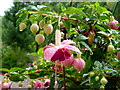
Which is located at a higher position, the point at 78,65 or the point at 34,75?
the point at 78,65

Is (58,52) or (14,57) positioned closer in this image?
(58,52)

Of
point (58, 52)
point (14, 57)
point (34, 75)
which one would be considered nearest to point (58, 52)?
point (58, 52)

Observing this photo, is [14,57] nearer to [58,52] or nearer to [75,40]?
[75,40]

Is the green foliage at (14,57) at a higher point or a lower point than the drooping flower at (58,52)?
lower

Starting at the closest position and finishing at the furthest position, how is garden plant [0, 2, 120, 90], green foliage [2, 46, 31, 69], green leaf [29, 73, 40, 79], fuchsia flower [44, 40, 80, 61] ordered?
1. fuchsia flower [44, 40, 80, 61]
2. garden plant [0, 2, 120, 90]
3. green leaf [29, 73, 40, 79]
4. green foliage [2, 46, 31, 69]

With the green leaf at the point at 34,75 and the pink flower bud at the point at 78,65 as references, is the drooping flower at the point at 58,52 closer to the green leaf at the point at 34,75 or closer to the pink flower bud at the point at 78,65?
the pink flower bud at the point at 78,65

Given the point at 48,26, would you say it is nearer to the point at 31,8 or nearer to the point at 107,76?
the point at 31,8

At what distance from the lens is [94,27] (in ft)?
2.03

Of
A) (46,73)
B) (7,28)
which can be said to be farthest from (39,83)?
(7,28)

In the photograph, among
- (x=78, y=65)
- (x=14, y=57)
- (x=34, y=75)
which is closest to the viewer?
(x=78, y=65)

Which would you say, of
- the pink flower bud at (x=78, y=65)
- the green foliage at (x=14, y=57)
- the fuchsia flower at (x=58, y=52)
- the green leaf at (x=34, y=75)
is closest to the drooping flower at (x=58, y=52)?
the fuchsia flower at (x=58, y=52)

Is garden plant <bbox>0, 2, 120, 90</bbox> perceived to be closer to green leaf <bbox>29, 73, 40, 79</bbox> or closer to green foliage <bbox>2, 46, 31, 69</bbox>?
Result: green leaf <bbox>29, 73, 40, 79</bbox>

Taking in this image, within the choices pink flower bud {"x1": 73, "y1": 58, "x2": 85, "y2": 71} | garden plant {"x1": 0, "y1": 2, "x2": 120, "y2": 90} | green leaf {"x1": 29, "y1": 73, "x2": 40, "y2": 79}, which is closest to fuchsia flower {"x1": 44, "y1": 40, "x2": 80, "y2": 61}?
garden plant {"x1": 0, "y1": 2, "x2": 120, "y2": 90}

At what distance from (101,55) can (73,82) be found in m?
0.15
